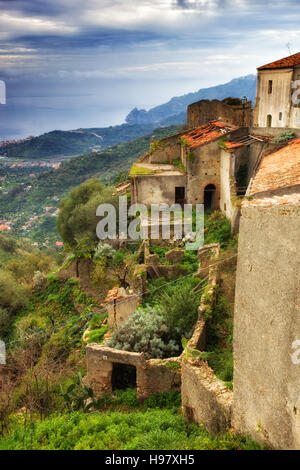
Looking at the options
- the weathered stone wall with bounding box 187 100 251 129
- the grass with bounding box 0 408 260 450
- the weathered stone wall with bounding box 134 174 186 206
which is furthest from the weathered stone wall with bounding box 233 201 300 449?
the weathered stone wall with bounding box 187 100 251 129

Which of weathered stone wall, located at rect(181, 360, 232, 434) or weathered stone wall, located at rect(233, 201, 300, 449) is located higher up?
weathered stone wall, located at rect(233, 201, 300, 449)

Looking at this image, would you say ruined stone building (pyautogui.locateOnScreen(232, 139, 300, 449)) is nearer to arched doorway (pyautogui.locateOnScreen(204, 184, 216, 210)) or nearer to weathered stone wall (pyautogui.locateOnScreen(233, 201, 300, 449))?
weathered stone wall (pyautogui.locateOnScreen(233, 201, 300, 449))

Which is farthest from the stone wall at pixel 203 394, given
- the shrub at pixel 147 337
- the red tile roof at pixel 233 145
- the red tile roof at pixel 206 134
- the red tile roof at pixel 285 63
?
the red tile roof at pixel 285 63

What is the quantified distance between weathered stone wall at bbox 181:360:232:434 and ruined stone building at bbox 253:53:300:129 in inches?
880

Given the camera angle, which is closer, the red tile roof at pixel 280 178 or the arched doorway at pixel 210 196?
the red tile roof at pixel 280 178

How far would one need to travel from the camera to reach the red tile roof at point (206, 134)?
2005cm

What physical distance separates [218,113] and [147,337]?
25090mm

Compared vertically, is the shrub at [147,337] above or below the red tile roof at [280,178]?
below

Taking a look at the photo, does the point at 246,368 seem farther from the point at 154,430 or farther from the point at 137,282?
the point at 137,282

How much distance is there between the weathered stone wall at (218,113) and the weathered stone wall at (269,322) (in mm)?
26932

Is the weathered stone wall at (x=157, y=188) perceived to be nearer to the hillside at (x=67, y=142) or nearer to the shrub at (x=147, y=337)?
the shrub at (x=147, y=337)

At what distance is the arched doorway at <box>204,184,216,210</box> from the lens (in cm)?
2091
